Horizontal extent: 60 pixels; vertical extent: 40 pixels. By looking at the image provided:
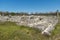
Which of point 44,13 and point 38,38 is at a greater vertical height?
point 38,38

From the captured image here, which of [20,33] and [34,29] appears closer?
[20,33]

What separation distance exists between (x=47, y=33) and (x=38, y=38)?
1811 mm

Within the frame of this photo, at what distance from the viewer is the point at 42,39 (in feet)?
55.1

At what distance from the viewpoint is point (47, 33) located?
18094 mm

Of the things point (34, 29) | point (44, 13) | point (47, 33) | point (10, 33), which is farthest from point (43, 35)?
point (44, 13)

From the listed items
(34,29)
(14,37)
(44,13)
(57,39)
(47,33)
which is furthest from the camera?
(44,13)

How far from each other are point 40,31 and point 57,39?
271cm

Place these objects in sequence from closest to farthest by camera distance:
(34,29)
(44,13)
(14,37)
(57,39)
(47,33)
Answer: (14,37)
(57,39)
(47,33)
(34,29)
(44,13)

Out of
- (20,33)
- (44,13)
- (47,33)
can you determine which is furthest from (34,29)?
(44,13)

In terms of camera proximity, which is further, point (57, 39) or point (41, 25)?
point (41, 25)

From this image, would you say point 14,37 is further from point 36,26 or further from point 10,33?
point 36,26

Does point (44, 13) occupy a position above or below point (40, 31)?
below

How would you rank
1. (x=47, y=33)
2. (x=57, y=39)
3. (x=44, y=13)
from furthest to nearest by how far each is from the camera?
1. (x=44, y=13)
2. (x=47, y=33)
3. (x=57, y=39)

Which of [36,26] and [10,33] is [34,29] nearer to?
[36,26]
